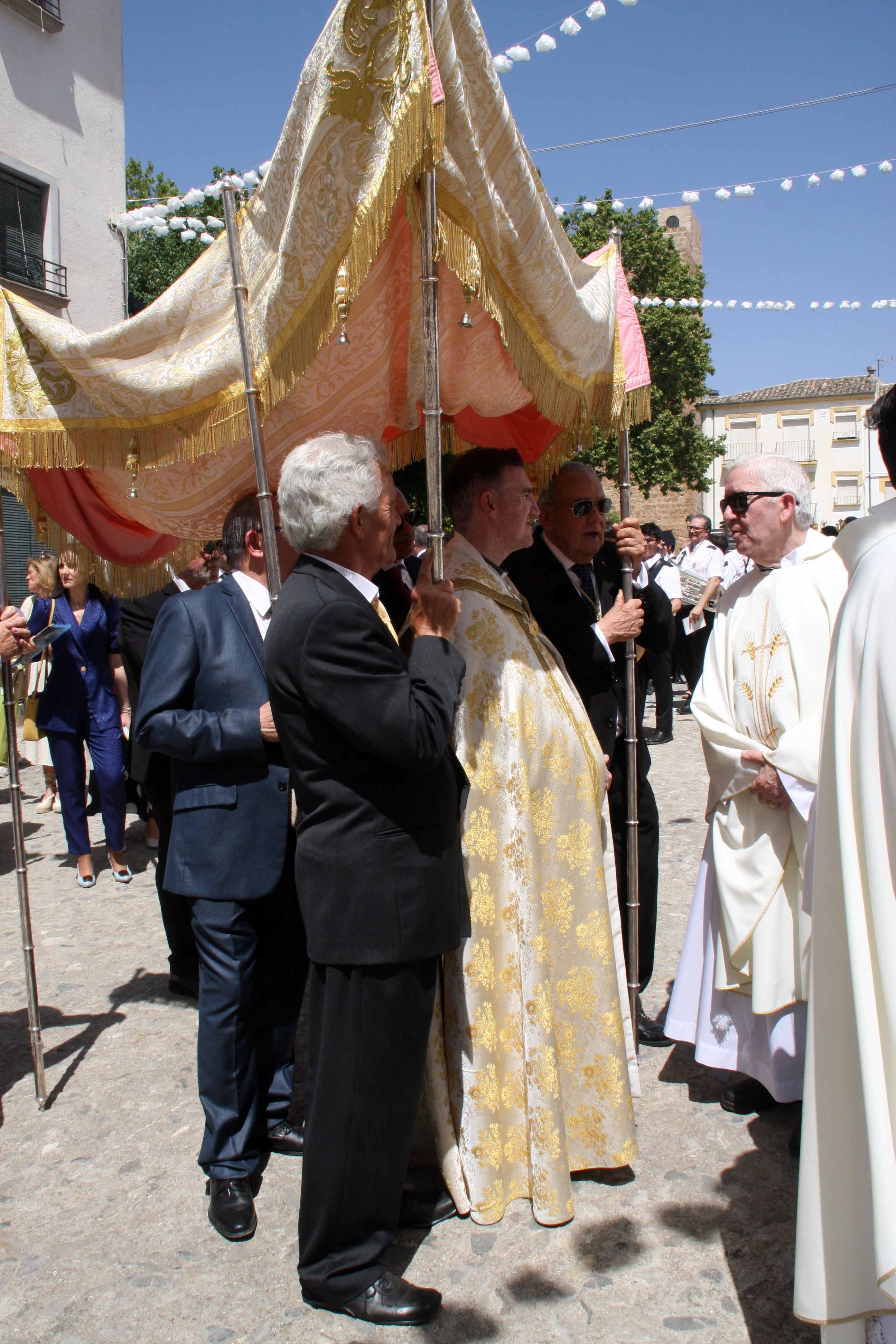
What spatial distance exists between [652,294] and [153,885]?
2865cm

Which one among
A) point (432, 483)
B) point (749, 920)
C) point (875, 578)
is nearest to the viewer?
point (875, 578)

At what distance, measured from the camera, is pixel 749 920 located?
3.08 metres

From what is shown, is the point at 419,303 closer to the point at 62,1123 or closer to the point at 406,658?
the point at 406,658

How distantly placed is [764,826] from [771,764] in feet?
0.75

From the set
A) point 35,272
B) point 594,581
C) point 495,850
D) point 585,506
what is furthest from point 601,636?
point 35,272

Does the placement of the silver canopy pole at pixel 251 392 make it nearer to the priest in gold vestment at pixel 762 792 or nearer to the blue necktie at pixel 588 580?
the blue necktie at pixel 588 580

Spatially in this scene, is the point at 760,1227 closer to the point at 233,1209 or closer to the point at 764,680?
the point at 233,1209

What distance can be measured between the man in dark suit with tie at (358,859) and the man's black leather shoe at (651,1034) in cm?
159

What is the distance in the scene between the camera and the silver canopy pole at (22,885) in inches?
131

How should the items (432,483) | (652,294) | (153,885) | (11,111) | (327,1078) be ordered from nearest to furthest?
1. (327,1078)
2. (432,483)
3. (153,885)
4. (11,111)
5. (652,294)

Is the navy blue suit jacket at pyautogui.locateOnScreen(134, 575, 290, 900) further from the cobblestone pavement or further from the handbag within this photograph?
the handbag

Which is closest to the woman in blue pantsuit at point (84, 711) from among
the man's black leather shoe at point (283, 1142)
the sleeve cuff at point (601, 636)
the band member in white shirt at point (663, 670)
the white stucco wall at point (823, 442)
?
the man's black leather shoe at point (283, 1142)

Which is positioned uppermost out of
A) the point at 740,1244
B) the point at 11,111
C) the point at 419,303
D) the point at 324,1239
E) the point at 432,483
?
the point at 11,111

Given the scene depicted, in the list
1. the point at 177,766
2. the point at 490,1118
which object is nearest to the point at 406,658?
the point at 177,766
